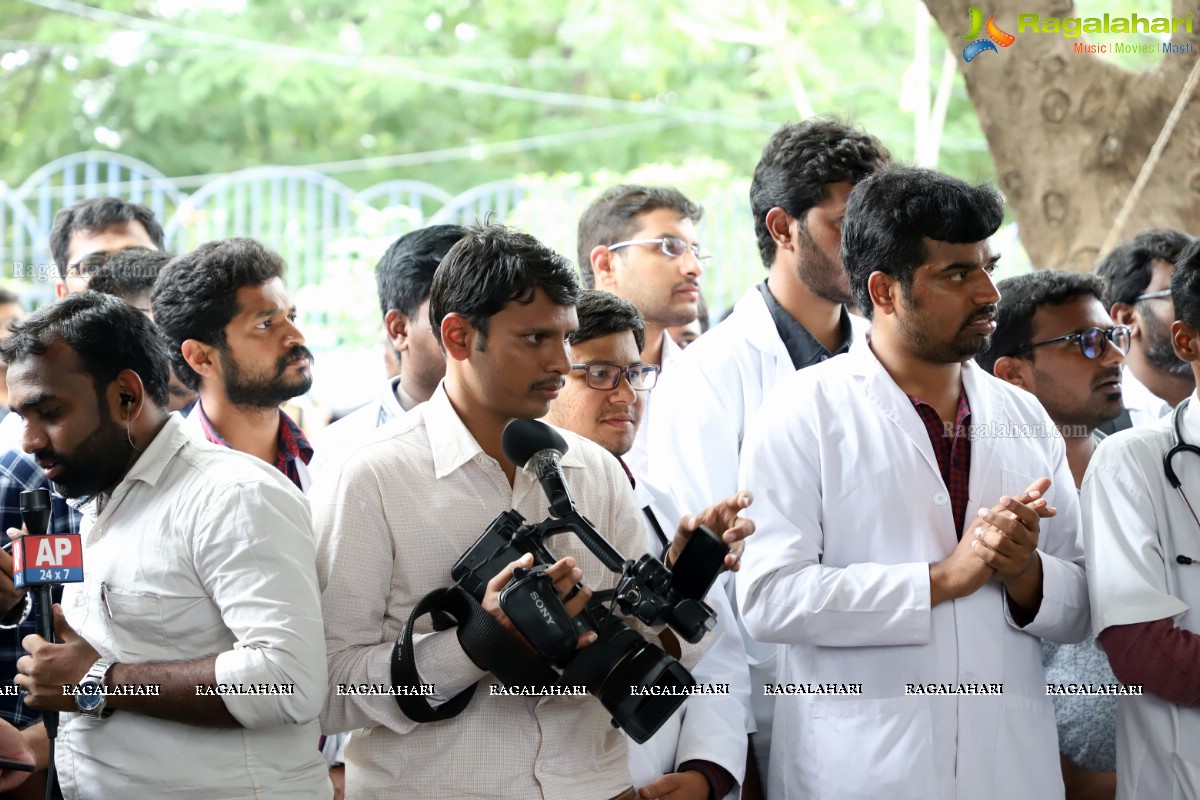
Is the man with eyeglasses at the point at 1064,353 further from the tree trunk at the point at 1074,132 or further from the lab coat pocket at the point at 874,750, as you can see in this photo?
the tree trunk at the point at 1074,132

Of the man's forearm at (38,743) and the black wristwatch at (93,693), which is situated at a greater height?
the black wristwatch at (93,693)

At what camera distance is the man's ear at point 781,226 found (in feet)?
13.2

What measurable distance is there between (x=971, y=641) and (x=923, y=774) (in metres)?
0.32

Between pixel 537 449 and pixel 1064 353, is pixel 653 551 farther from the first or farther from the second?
pixel 1064 353

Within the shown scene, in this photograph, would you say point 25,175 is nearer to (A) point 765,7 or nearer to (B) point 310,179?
(B) point 310,179

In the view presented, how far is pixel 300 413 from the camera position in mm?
7141

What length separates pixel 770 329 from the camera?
12.8ft

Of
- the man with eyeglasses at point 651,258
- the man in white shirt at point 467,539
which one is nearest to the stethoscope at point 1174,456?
the man in white shirt at point 467,539

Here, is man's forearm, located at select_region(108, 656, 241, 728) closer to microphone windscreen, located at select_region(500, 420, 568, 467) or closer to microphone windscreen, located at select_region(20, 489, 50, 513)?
microphone windscreen, located at select_region(20, 489, 50, 513)

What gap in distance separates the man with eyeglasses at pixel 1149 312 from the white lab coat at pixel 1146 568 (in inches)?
69.7

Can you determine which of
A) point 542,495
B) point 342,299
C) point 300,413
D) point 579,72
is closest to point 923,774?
point 542,495

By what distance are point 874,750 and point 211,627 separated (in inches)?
58.5

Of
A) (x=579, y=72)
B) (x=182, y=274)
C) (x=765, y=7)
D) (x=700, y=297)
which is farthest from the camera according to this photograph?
(x=579, y=72)

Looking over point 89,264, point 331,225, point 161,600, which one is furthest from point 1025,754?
point 331,225
